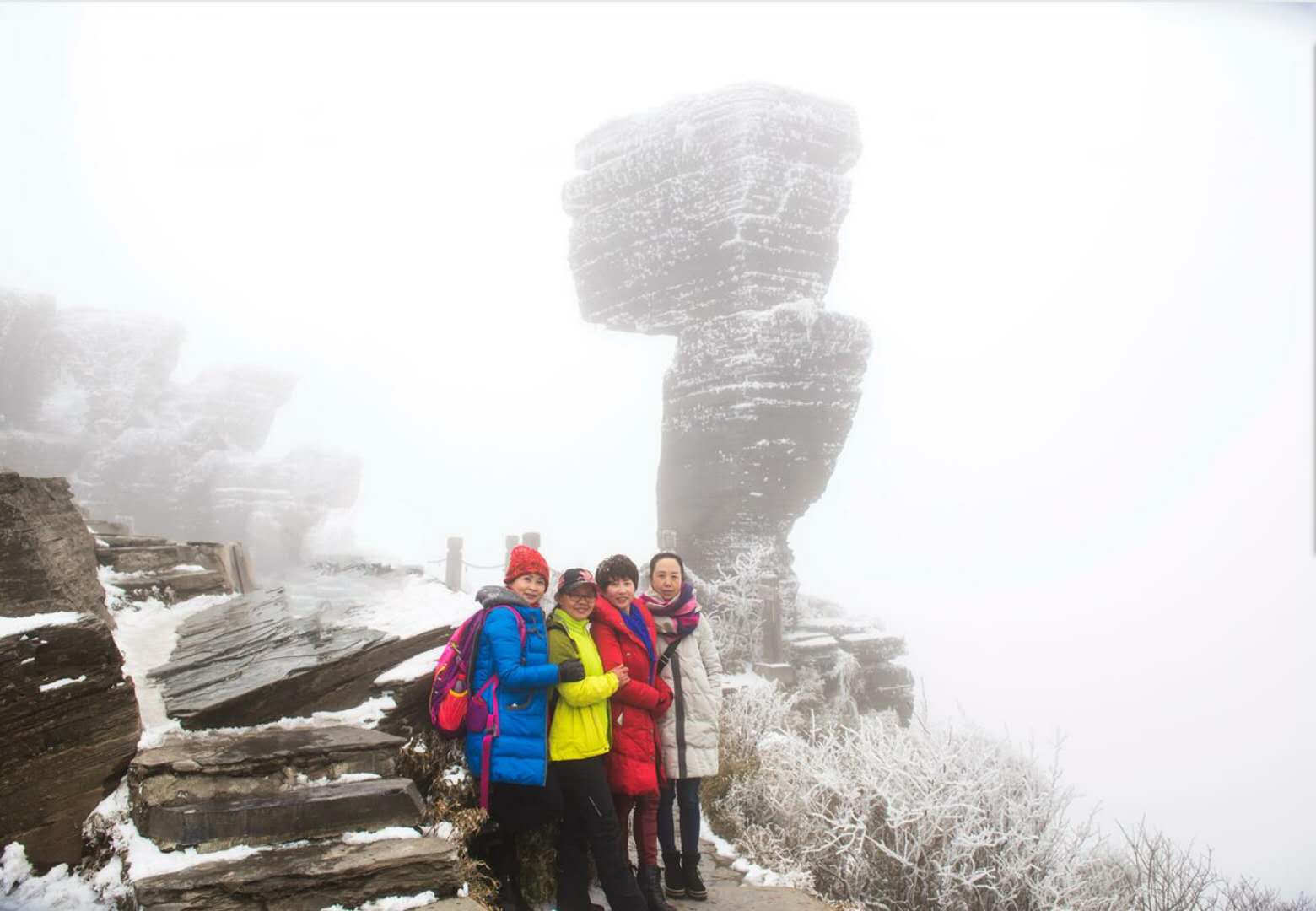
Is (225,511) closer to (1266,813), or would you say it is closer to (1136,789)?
(1136,789)

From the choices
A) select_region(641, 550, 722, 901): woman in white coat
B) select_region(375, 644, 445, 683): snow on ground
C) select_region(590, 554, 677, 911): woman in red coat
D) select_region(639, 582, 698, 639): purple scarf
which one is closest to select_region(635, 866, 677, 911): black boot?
select_region(590, 554, 677, 911): woman in red coat

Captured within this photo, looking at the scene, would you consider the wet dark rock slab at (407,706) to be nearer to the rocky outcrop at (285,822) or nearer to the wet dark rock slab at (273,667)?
the wet dark rock slab at (273,667)

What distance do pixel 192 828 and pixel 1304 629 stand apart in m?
99.8

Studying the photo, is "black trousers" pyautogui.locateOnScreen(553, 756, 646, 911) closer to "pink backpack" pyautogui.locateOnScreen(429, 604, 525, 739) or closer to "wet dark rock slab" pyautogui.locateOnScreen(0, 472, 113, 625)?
"pink backpack" pyautogui.locateOnScreen(429, 604, 525, 739)

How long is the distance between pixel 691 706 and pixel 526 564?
53.4 inches

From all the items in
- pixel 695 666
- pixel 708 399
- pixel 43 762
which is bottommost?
pixel 43 762

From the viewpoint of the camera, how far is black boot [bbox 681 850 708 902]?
4.38m

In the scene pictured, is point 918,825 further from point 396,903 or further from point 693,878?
point 396,903

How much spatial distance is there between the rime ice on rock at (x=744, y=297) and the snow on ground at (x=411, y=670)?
17.6 meters

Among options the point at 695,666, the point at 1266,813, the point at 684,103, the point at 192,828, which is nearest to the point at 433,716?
the point at 192,828

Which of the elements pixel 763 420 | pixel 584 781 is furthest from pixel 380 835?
pixel 763 420

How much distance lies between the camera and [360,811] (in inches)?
137

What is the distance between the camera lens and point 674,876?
442 centimetres

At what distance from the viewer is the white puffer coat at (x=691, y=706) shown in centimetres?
415
